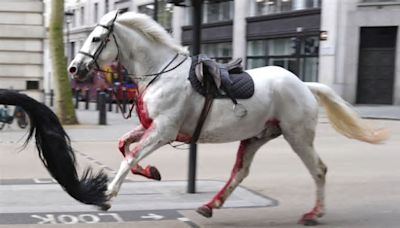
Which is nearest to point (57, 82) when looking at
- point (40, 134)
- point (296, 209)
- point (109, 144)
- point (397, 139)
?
point (109, 144)

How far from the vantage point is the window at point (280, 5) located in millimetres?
32306

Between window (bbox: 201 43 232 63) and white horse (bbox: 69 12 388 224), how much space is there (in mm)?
32513

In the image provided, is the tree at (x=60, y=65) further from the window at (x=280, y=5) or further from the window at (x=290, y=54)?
the window at (x=280, y=5)

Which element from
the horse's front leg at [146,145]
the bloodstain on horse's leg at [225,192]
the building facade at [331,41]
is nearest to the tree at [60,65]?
the building facade at [331,41]

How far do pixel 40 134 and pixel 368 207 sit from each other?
14.1ft

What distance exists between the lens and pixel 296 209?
22.8ft

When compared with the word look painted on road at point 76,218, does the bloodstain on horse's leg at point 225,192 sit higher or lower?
higher

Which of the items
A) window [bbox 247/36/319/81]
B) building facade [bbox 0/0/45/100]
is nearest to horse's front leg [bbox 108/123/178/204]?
building facade [bbox 0/0/45/100]

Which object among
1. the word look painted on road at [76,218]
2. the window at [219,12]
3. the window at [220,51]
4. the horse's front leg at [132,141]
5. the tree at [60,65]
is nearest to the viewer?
the horse's front leg at [132,141]

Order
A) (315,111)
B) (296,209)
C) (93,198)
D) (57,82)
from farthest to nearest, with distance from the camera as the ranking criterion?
(57,82)
(296,209)
(315,111)
(93,198)

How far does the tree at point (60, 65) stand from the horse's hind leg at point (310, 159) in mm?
12893

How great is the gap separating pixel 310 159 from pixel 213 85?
53.3 inches

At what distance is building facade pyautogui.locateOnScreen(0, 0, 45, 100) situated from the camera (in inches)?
832

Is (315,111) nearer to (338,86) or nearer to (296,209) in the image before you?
(296,209)
